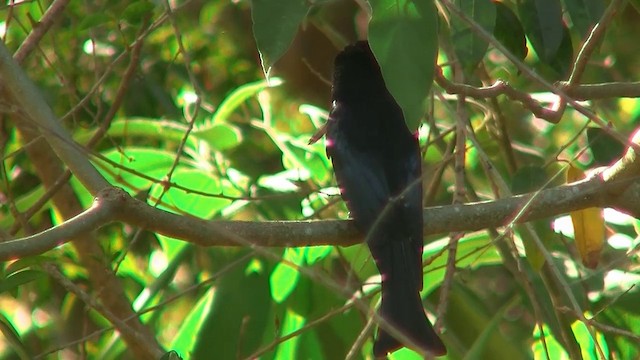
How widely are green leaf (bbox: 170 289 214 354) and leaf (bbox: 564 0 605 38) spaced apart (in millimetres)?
2154

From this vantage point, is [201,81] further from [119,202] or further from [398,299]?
[119,202]

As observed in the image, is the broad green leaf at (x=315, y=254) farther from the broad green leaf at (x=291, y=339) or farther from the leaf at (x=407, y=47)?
the leaf at (x=407, y=47)

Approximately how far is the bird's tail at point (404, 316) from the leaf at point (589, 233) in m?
0.60

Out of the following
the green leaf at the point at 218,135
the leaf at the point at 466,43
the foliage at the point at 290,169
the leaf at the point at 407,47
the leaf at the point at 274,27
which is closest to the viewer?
the leaf at the point at 407,47

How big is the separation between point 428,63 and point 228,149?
2836 mm

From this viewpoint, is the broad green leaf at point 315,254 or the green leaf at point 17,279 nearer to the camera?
the green leaf at point 17,279

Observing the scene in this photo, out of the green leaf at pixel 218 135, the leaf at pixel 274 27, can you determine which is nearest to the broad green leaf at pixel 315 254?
the green leaf at pixel 218 135

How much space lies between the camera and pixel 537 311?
3729 mm

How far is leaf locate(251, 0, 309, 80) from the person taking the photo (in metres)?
2.50

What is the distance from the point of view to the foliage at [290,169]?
3.08m

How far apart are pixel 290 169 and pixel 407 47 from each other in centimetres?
264

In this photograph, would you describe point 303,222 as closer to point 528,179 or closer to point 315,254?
point 528,179

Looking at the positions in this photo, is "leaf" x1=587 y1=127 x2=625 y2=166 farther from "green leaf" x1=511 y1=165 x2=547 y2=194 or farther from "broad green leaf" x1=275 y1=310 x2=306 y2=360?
"broad green leaf" x1=275 y1=310 x2=306 y2=360

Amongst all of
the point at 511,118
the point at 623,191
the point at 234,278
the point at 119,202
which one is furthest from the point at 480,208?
the point at 511,118
